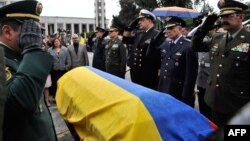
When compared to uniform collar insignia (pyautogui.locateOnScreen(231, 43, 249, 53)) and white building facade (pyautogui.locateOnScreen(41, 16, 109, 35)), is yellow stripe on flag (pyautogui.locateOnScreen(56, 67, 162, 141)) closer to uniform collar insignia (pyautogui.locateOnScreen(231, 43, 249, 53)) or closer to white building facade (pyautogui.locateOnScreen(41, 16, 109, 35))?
uniform collar insignia (pyautogui.locateOnScreen(231, 43, 249, 53))

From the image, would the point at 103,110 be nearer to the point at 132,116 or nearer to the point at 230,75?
the point at 132,116

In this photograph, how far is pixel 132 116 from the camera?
2.15m

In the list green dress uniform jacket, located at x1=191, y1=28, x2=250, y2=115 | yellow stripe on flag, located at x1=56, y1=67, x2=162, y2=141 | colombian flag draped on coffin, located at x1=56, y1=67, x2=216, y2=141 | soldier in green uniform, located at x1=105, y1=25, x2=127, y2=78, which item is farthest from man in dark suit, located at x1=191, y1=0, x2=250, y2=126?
soldier in green uniform, located at x1=105, y1=25, x2=127, y2=78

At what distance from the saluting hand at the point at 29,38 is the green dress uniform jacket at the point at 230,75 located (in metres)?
2.02

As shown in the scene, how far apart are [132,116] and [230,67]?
4.77 feet

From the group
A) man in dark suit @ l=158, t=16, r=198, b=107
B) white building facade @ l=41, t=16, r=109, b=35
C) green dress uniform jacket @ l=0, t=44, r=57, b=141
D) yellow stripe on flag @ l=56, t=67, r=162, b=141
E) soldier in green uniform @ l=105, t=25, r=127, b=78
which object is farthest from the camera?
white building facade @ l=41, t=16, r=109, b=35

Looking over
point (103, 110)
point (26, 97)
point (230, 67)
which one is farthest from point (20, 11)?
point (230, 67)

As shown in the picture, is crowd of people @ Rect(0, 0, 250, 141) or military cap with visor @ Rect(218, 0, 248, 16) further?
military cap with visor @ Rect(218, 0, 248, 16)

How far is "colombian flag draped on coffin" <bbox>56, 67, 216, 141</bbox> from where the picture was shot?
210cm

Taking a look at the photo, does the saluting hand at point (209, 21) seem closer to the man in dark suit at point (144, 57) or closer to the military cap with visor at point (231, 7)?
the military cap with visor at point (231, 7)

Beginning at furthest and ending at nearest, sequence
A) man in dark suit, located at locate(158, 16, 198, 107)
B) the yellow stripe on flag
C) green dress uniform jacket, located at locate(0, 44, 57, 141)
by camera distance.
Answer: man in dark suit, located at locate(158, 16, 198, 107) < the yellow stripe on flag < green dress uniform jacket, located at locate(0, 44, 57, 141)

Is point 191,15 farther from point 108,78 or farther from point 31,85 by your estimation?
point 31,85

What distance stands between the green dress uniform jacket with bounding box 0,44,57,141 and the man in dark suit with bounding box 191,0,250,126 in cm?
189

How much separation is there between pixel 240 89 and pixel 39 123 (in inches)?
80.1
